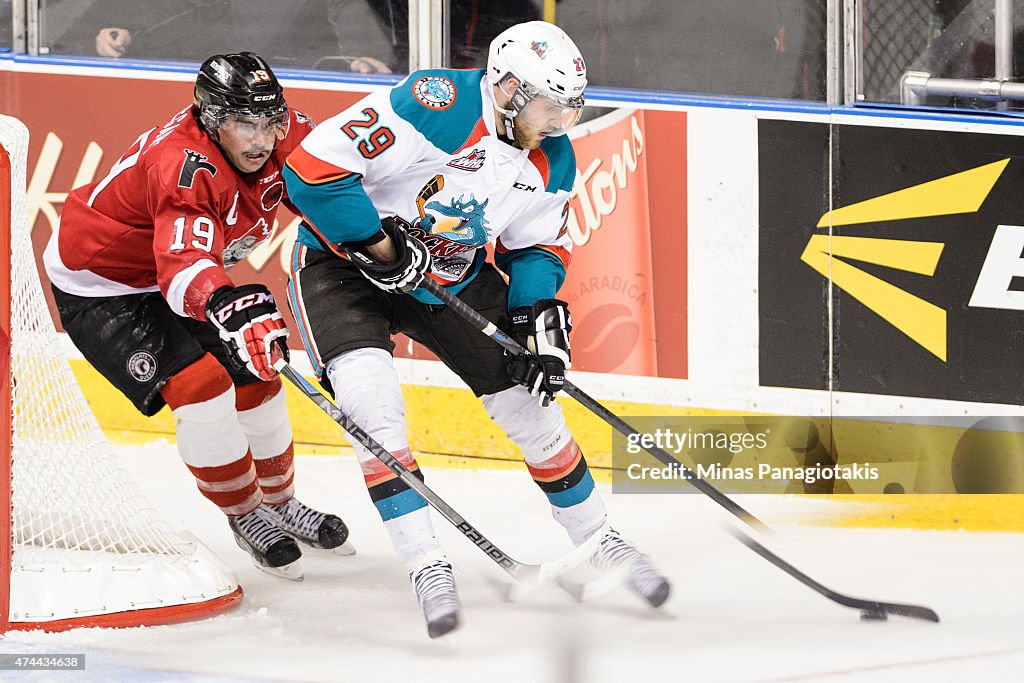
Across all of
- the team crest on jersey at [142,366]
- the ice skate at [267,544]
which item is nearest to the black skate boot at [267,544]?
the ice skate at [267,544]

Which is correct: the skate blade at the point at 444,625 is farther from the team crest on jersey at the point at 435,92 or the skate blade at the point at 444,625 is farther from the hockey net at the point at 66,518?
the team crest on jersey at the point at 435,92

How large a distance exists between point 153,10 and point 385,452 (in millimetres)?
2306

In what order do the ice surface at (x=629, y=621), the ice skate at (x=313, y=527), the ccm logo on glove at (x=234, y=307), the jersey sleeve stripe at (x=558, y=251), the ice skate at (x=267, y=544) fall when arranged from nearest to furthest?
the ice surface at (x=629, y=621)
the ccm logo on glove at (x=234, y=307)
the jersey sleeve stripe at (x=558, y=251)
the ice skate at (x=267, y=544)
the ice skate at (x=313, y=527)

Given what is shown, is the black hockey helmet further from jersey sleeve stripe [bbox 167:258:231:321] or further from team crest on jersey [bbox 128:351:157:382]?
team crest on jersey [bbox 128:351:157:382]

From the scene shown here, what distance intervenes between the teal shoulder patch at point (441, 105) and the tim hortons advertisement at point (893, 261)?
1262mm

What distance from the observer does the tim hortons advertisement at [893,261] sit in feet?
11.0

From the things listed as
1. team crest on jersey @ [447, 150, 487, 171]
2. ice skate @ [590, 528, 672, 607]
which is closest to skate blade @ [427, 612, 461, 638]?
ice skate @ [590, 528, 672, 607]

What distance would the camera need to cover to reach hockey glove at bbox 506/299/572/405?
269 centimetres

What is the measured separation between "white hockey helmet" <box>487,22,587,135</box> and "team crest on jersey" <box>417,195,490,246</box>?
20cm

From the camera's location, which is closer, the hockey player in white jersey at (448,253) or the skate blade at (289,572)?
the hockey player in white jersey at (448,253)

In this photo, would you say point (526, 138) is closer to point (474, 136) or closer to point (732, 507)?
point (474, 136)

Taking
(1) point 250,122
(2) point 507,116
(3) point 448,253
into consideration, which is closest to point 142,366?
(1) point 250,122

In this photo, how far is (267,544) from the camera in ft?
9.73

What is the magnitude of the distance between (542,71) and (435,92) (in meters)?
0.22
